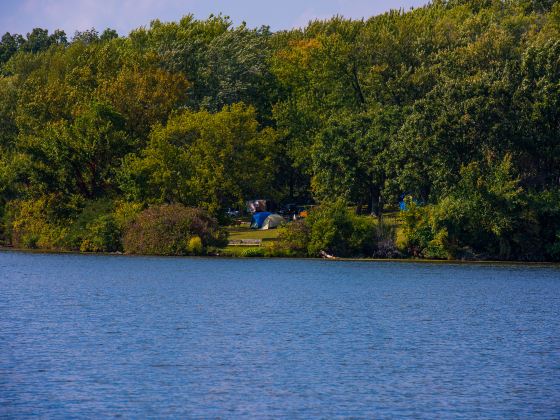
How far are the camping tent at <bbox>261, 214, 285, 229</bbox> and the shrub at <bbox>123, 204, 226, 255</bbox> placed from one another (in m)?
18.2

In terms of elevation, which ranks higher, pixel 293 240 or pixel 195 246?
pixel 293 240

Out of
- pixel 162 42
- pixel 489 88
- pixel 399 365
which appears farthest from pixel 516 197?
pixel 162 42

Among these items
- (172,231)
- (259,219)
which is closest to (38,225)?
(172,231)

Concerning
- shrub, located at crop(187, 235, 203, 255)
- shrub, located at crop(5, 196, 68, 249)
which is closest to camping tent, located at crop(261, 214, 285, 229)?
shrub, located at crop(187, 235, 203, 255)

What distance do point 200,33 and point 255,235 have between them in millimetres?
48355

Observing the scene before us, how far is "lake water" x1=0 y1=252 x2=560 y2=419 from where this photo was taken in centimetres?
2883

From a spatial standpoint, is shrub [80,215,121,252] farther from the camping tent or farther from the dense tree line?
the camping tent

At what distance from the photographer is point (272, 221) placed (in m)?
112

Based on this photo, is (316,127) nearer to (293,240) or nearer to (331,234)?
(293,240)

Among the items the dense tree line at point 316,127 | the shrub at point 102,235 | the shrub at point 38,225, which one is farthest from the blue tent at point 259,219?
the shrub at point 38,225

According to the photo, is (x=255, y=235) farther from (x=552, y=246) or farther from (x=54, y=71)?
(x=54, y=71)

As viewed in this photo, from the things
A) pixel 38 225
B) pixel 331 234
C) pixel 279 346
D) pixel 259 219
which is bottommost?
pixel 279 346

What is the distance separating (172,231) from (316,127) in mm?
33231

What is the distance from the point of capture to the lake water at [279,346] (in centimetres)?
2883
